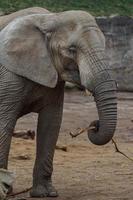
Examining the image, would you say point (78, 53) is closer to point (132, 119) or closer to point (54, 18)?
point (54, 18)

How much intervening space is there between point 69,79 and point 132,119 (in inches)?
359

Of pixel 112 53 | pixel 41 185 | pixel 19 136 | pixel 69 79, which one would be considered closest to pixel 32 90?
pixel 69 79

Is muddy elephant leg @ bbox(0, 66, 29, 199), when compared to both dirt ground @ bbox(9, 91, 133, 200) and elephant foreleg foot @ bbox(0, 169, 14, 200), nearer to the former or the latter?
elephant foreleg foot @ bbox(0, 169, 14, 200)

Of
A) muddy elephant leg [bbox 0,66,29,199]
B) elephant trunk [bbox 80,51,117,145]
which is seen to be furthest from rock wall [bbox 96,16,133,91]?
elephant trunk [bbox 80,51,117,145]

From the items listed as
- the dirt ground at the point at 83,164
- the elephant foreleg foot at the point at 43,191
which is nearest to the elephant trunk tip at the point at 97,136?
the dirt ground at the point at 83,164

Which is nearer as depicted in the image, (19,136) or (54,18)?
(54,18)

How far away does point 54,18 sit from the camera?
945cm

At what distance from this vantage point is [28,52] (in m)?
9.56

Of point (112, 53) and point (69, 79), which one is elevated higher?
point (69, 79)

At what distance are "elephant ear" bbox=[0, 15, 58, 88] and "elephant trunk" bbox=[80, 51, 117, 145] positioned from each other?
654mm

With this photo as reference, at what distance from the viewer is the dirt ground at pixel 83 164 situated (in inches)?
419

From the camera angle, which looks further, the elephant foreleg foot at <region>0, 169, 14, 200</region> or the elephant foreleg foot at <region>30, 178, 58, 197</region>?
the elephant foreleg foot at <region>30, 178, 58, 197</region>

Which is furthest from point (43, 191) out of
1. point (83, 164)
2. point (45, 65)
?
point (83, 164)

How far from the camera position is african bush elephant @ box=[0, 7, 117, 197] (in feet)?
29.5
